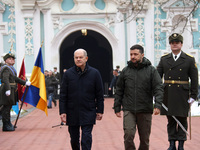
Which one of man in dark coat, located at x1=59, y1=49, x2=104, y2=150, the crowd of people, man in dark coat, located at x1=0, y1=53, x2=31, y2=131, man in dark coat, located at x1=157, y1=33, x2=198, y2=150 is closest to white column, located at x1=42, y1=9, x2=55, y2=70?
man in dark coat, located at x1=0, y1=53, x2=31, y2=131

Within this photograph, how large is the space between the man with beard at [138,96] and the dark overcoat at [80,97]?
1.08 ft

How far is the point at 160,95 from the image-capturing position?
20.3 feet

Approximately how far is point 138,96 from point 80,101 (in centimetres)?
82

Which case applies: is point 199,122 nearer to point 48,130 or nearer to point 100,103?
point 48,130

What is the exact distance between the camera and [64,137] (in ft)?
30.8

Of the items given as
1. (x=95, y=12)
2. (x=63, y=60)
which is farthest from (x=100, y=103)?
(x=63, y=60)

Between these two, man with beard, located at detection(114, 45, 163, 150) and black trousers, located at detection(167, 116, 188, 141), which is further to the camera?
black trousers, located at detection(167, 116, 188, 141)

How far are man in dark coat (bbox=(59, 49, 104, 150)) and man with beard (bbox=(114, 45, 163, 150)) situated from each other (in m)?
0.35

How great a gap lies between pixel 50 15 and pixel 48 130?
12535 millimetres

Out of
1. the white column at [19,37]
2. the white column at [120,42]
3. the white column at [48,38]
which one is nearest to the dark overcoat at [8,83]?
the white column at [19,37]

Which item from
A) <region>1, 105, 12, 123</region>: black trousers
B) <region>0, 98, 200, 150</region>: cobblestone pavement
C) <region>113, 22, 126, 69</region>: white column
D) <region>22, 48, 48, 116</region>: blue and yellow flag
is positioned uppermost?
<region>113, 22, 126, 69</region>: white column

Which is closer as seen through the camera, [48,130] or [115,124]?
[48,130]

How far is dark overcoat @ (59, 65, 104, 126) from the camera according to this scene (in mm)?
6203

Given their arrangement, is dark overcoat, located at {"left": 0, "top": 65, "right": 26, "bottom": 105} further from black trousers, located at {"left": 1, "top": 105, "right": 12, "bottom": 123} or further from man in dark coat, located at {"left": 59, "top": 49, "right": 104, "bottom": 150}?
man in dark coat, located at {"left": 59, "top": 49, "right": 104, "bottom": 150}
